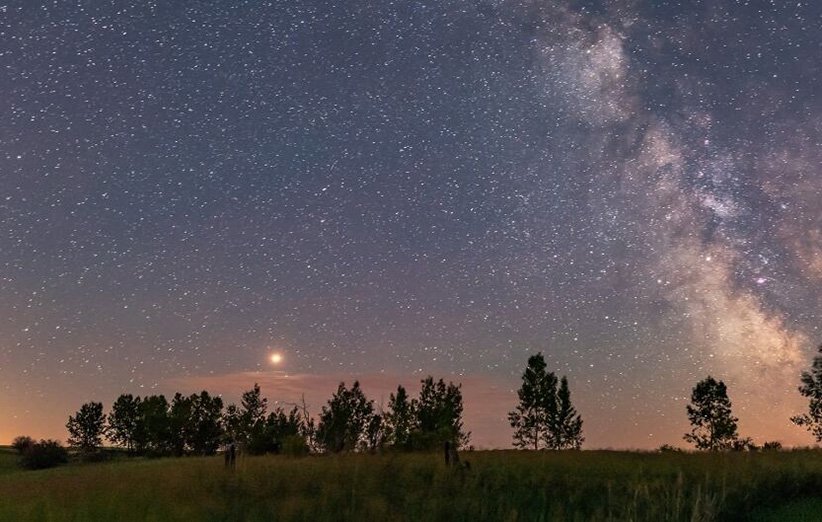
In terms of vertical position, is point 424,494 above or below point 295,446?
below

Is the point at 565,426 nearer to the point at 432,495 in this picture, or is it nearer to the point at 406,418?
the point at 406,418

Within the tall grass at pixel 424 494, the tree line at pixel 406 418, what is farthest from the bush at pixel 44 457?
the tall grass at pixel 424 494

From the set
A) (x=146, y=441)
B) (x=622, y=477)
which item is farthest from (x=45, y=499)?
(x=146, y=441)

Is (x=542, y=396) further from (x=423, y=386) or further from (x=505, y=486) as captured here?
(x=505, y=486)

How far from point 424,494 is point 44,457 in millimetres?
63093

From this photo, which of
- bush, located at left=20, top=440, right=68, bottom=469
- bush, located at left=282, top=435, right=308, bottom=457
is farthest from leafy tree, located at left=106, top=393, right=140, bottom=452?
bush, located at left=282, top=435, right=308, bottom=457

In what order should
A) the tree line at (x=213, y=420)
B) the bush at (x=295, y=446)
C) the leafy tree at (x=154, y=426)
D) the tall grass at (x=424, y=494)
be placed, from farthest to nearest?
the leafy tree at (x=154, y=426) < the tree line at (x=213, y=420) < the bush at (x=295, y=446) < the tall grass at (x=424, y=494)

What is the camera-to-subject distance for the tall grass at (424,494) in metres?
8.70

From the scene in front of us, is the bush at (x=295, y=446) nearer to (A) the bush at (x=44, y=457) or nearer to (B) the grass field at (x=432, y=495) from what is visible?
(B) the grass field at (x=432, y=495)

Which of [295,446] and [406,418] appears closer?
[295,446]

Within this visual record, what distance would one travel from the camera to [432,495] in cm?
998

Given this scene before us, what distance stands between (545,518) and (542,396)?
5664cm

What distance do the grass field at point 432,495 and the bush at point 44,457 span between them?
56.9 meters

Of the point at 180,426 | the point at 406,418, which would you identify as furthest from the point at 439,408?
the point at 180,426
